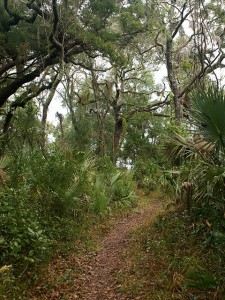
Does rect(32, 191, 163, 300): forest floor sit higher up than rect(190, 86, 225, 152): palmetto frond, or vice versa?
rect(190, 86, 225, 152): palmetto frond

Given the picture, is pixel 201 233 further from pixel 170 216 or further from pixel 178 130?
pixel 178 130

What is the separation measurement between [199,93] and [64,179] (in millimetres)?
3785

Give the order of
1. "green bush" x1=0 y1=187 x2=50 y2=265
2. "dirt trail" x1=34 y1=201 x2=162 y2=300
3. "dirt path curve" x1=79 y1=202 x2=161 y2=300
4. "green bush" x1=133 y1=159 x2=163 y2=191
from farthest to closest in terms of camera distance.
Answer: "green bush" x1=133 y1=159 x2=163 y2=191 < "dirt path curve" x1=79 y1=202 x2=161 y2=300 < "dirt trail" x1=34 y1=201 x2=162 y2=300 < "green bush" x1=0 y1=187 x2=50 y2=265

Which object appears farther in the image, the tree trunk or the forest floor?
the tree trunk

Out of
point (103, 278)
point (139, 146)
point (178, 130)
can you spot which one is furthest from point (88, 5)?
point (139, 146)

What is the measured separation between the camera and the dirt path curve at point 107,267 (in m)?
5.30

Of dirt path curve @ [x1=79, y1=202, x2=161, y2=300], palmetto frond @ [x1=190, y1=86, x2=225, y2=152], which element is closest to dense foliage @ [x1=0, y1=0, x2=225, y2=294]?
palmetto frond @ [x1=190, y1=86, x2=225, y2=152]

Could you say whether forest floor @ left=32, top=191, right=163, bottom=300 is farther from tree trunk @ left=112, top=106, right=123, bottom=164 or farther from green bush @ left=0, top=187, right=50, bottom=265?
tree trunk @ left=112, top=106, right=123, bottom=164

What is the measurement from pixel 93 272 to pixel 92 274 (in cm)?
10

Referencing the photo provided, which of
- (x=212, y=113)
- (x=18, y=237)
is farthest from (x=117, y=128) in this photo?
(x=212, y=113)

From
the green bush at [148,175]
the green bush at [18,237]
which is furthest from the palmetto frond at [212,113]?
the green bush at [148,175]

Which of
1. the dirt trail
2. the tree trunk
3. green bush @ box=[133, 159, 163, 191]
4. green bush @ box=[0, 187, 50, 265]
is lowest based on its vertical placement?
the dirt trail

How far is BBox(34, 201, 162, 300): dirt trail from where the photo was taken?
5.18 m

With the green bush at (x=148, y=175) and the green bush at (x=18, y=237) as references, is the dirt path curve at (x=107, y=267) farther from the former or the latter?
the green bush at (x=148, y=175)
